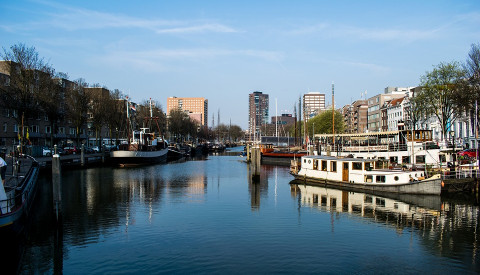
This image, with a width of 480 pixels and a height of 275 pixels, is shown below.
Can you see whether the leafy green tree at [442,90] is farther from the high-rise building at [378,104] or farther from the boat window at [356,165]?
the high-rise building at [378,104]

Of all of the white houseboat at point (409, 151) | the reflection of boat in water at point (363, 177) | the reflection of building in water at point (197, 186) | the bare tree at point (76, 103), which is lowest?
the reflection of building in water at point (197, 186)

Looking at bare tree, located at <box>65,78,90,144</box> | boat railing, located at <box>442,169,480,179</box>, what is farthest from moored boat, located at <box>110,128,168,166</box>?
boat railing, located at <box>442,169,480,179</box>

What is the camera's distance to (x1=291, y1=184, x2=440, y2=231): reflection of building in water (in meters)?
28.6

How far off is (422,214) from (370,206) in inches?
177

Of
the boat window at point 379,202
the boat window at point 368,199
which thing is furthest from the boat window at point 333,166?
the boat window at point 379,202

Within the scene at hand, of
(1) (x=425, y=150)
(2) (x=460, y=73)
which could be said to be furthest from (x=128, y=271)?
(2) (x=460, y=73)

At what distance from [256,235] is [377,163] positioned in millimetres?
25255

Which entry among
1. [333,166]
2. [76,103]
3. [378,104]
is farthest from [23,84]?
[378,104]

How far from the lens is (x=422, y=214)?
98.9ft

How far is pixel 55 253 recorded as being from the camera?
67.1ft

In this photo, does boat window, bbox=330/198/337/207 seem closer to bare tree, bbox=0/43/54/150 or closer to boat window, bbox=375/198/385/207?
boat window, bbox=375/198/385/207

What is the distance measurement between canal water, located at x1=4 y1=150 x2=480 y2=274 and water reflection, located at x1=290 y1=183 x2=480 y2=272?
7 cm

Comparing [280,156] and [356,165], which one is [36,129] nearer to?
[280,156]

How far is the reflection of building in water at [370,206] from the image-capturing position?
2858cm
